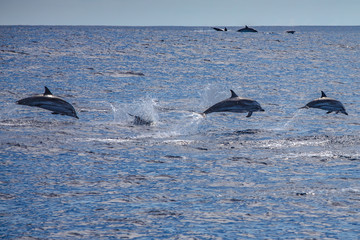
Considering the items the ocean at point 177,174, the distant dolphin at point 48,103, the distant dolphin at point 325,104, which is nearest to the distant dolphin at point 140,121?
the ocean at point 177,174

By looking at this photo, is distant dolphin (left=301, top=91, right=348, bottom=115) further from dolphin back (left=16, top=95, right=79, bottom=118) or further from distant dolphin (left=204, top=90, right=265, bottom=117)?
dolphin back (left=16, top=95, right=79, bottom=118)

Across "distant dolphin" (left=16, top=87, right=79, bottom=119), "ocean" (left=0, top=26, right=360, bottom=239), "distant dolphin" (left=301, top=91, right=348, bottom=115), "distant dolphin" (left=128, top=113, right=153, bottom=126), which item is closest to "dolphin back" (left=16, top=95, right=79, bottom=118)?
"distant dolphin" (left=16, top=87, right=79, bottom=119)

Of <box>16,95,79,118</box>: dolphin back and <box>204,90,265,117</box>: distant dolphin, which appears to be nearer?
<box>16,95,79,118</box>: dolphin back

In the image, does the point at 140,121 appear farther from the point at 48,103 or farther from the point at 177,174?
the point at 177,174

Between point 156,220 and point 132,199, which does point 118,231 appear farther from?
point 132,199

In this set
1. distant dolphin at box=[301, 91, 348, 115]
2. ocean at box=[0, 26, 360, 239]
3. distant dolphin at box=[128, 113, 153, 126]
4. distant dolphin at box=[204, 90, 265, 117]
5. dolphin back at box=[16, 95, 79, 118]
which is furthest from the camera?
distant dolphin at box=[128, 113, 153, 126]

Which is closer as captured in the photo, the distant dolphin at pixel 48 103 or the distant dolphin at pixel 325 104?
the distant dolphin at pixel 48 103

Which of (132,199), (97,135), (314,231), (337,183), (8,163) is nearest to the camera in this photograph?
(314,231)

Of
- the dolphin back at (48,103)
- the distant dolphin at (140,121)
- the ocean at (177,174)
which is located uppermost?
the dolphin back at (48,103)

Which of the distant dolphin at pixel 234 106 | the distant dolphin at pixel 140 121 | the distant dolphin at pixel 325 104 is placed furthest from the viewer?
the distant dolphin at pixel 140 121

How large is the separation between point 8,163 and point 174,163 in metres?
4.05

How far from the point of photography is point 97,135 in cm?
1828

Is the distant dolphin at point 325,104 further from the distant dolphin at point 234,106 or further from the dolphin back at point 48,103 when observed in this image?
the dolphin back at point 48,103

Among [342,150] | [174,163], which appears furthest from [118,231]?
[342,150]
